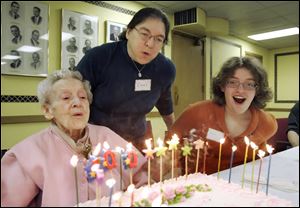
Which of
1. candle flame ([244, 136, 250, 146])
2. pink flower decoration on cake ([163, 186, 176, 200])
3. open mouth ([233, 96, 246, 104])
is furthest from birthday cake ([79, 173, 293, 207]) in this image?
open mouth ([233, 96, 246, 104])

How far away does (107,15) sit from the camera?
4.24ft

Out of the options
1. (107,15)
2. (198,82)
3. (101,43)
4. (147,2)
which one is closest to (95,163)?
(101,43)

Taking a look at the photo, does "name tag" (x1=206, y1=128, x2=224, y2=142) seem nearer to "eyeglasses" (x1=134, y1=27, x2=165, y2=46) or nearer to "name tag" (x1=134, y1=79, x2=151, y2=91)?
"name tag" (x1=134, y1=79, x2=151, y2=91)

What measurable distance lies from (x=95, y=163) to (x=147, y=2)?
0.94m

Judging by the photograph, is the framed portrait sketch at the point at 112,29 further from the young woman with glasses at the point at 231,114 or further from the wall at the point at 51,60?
the young woman with glasses at the point at 231,114

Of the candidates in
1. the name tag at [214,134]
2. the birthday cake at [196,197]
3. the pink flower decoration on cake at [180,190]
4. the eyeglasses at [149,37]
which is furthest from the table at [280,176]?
the eyeglasses at [149,37]

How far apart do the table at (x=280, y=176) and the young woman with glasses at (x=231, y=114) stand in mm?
137

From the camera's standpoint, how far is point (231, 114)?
1535 millimetres

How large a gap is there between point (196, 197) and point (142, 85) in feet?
2.05

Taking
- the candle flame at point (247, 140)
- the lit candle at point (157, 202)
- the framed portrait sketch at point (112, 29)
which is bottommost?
the lit candle at point (157, 202)

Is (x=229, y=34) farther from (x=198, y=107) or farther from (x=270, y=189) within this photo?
(x=270, y=189)

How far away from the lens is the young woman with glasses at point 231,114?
1.44 meters

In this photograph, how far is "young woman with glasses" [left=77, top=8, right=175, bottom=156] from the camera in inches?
45.6

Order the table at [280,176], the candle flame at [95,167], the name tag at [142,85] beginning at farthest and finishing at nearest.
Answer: the name tag at [142,85]
the table at [280,176]
the candle flame at [95,167]
